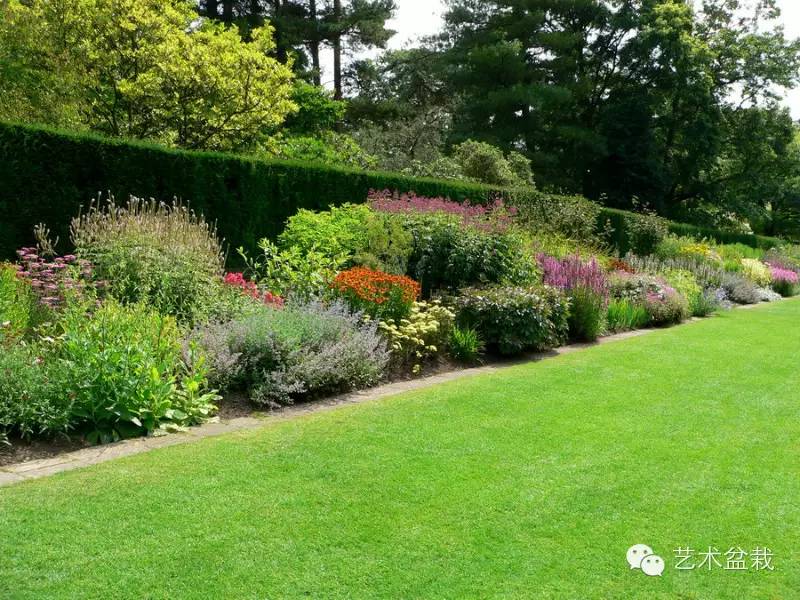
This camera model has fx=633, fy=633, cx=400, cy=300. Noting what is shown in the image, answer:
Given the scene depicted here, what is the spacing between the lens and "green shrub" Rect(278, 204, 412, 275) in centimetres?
830

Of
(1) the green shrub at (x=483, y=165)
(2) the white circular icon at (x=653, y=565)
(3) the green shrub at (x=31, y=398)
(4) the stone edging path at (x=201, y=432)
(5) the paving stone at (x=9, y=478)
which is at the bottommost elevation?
(4) the stone edging path at (x=201, y=432)

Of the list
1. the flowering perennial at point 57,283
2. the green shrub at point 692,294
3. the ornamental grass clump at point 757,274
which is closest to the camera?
the flowering perennial at point 57,283

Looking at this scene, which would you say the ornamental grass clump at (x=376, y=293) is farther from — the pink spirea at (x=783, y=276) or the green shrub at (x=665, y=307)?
the pink spirea at (x=783, y=276)

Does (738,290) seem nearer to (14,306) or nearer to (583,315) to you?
(583,315)

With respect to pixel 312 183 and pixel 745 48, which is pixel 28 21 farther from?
pixel 745 48

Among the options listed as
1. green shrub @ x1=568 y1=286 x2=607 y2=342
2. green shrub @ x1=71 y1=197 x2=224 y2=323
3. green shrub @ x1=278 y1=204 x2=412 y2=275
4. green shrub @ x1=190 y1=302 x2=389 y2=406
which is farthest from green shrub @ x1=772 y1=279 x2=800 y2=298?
green shrub @ x1=71 y1=197 x2=224 y2=323

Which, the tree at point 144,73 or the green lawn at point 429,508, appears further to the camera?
the tree at point 144,73

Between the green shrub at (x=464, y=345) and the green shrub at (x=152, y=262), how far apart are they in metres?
2.60

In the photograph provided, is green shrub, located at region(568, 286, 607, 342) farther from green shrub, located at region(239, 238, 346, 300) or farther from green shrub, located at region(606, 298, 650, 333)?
green shrub, located at region(239, 238, 346, 300)

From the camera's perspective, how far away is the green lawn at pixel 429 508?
2.49 metres

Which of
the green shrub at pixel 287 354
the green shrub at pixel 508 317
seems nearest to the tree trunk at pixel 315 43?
the green shrub at pixel 508 317

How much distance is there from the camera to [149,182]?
798 cm

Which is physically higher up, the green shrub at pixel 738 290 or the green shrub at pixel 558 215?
the green shrub at pixel 558 215

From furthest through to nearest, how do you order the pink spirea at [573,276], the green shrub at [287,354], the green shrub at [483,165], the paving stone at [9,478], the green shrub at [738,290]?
the green shrub at [483,165] < the green shrub at [738,290] < the pink spirea at [573,276] < the green shrub at [287,354] < the paving stone at [9,478]
